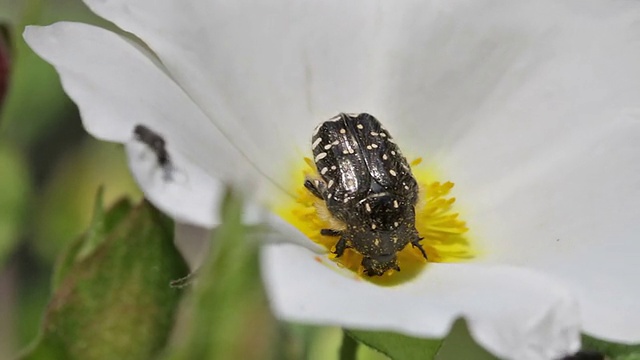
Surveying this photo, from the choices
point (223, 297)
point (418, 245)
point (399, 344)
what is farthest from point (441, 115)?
point (223, 297)

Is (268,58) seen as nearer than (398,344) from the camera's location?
No

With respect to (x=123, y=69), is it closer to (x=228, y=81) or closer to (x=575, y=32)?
(x=228, y=81)

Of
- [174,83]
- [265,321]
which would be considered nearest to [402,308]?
[265,321]

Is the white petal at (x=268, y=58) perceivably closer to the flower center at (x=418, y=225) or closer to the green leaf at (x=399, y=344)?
the flower center at (x=418, y=225)

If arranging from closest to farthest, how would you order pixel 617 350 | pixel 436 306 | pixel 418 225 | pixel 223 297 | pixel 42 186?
1. pixel 223 297
2. pixel 436 306
3. pixel 617 350
4. pixel 418 225
5. pixel 42 186

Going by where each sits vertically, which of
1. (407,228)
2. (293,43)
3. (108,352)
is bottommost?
(108,352)

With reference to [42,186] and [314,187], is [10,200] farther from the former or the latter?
[42,186]

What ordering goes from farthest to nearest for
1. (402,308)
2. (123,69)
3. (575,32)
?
1. (575,32)
2. (123,69)
3. (402,308)
